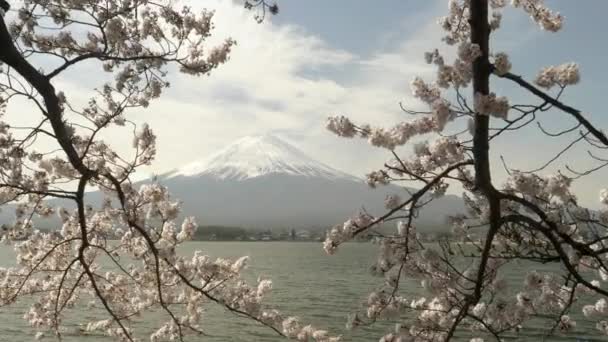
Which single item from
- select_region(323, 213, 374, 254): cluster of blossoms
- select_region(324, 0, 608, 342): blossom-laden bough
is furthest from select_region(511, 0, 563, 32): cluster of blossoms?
select_region(323, 213, 374, 254): cluster of blossoms

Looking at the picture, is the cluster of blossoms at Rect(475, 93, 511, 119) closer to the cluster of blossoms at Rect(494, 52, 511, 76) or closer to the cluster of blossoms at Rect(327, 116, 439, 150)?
the cluster of blossoms at Rect(494, 52, 511, 76)

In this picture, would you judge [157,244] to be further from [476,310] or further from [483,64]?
[483,64]

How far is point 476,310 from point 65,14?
4.23m

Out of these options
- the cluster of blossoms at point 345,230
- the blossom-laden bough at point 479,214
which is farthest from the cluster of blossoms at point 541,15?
the cluster of blossoms at point 345,230

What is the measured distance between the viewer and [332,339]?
609 cm

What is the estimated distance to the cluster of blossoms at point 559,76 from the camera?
11.5ft

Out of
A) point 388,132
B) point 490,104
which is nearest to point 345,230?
point 388,132

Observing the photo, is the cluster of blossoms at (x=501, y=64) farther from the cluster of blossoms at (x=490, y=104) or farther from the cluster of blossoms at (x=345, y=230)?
the cluster of blossoms at (x=345, y=230)

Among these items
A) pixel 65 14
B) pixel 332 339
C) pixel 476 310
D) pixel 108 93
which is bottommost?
pixel 332 339

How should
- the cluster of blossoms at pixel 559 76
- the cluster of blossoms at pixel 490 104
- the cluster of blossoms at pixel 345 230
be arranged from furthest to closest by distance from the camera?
the cluster of blossoms at pixel 345 230 < the cluster of blossoms at pixel 559 76 < the cluster of blossoms at pixel 490 104

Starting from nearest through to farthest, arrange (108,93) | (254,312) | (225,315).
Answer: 1. (108,93)
2. (254,312)
3. (225,315)

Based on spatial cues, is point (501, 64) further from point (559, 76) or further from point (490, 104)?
point (559, 76)

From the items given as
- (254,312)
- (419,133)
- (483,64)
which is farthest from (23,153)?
(483,64)

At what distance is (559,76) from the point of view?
352 centimetres
